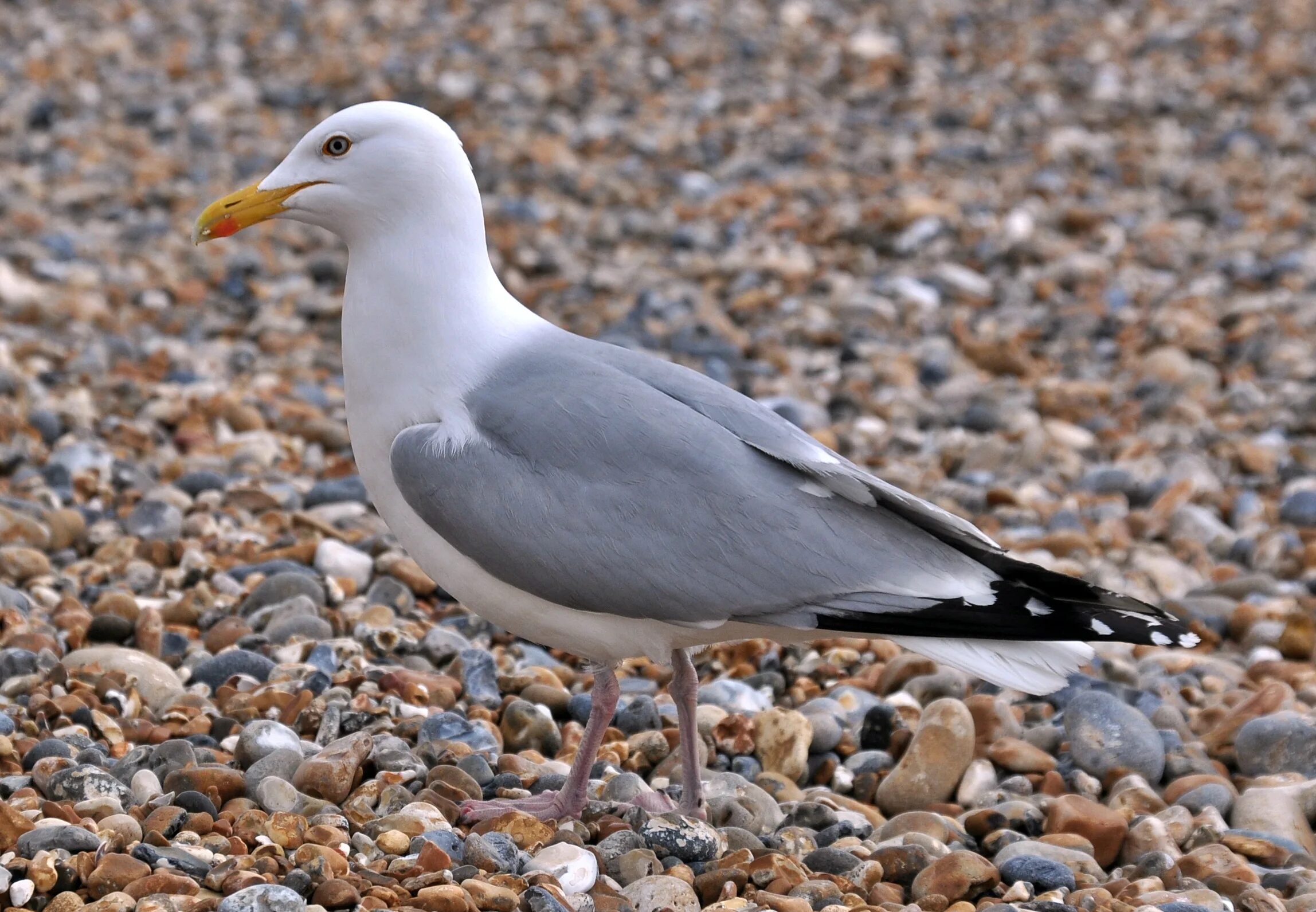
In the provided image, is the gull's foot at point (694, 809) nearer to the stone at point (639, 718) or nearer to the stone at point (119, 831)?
the stone at point (639, 718)

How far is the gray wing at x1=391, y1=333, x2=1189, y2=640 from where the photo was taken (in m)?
3.55

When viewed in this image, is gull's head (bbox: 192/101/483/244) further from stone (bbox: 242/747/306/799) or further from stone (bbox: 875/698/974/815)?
stone (bbox: 875/698/974/815)

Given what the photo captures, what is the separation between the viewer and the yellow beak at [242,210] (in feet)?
13.2

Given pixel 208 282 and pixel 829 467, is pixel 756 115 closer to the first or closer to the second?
pixel 208 282

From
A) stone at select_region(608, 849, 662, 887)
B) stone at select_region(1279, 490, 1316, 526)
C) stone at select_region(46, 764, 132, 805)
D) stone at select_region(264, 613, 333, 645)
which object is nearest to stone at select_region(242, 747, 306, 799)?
stone at select_region(46, 764, 132, 805)

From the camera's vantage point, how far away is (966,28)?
13.4 metres

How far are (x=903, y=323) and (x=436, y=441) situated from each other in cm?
541

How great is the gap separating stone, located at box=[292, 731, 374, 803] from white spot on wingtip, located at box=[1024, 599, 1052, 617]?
1592 mm

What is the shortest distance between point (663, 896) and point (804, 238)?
6758 millimetres

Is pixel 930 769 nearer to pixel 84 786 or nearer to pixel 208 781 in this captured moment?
pixel 208 781

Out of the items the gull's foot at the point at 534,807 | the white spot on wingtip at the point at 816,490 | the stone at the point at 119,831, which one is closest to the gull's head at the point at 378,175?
the white spot on wingtip at the point at 816,490

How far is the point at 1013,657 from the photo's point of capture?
3576mm

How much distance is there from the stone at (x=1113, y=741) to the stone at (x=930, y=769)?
0.37 m

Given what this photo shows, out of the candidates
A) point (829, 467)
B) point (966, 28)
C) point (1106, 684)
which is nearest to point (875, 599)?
point (829, 467)
